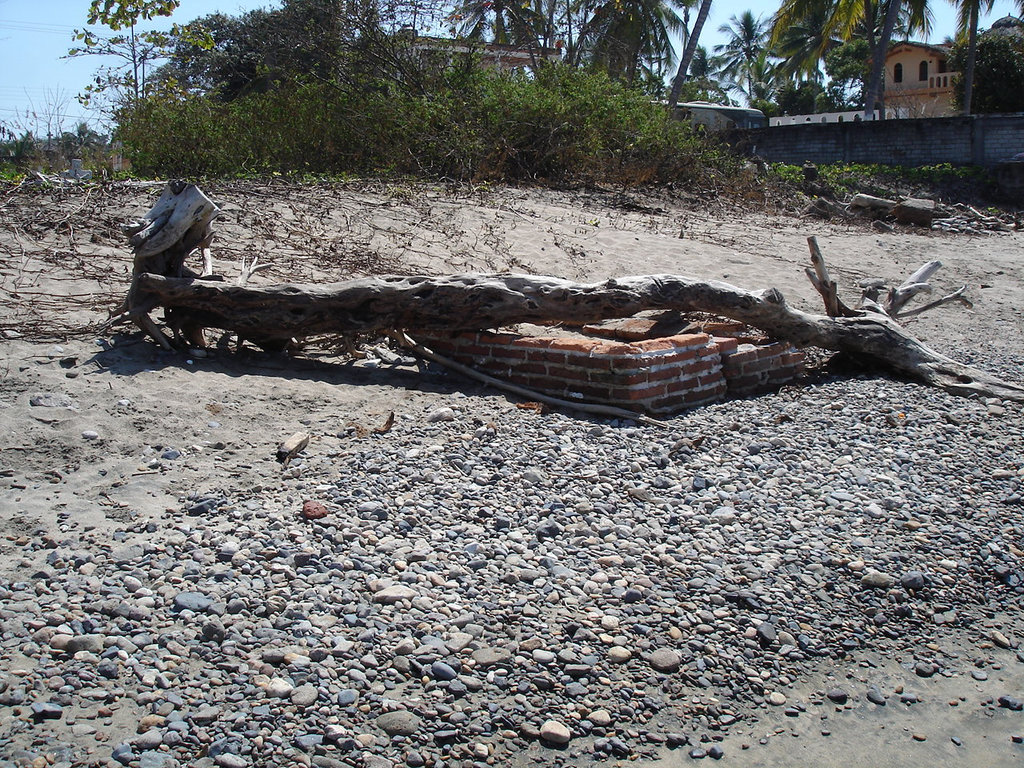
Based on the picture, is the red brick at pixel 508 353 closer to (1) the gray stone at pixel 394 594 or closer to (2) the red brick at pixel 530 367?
(2) the red brick at pixel 530 367

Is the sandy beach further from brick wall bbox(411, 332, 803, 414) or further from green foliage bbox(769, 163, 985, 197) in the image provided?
green foliage bbox(769, 163, 985, 197)

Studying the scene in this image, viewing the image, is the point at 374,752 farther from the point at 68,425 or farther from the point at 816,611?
the point at 68,425

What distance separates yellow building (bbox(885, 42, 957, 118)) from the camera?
1606 inches

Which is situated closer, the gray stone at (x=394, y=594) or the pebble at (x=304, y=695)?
the pebble at (x=304, y=695)

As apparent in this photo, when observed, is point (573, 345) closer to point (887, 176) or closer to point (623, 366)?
point (623, 366)

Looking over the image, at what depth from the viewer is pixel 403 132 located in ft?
37.8

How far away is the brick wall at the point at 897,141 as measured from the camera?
816 inches

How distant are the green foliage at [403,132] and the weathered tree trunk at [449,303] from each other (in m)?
5.24

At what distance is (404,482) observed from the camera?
414cm

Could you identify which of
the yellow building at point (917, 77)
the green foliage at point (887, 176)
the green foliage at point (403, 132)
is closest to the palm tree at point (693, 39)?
the green foliage at point (887, 176)

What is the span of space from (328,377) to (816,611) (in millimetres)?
3170

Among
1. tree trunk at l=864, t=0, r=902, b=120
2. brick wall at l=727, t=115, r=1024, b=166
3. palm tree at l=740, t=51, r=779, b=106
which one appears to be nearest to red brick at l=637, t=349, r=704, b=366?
brick wall at l=727, t=115, r=1024, b=166

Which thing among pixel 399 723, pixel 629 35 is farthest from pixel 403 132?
pixel 629 35

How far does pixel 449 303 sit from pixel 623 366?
3.84 ft
